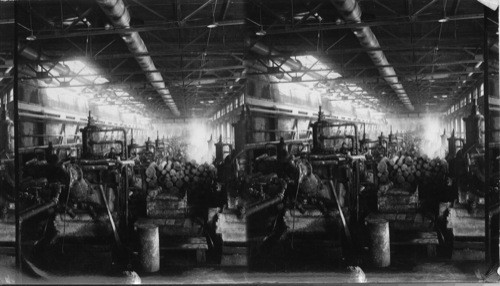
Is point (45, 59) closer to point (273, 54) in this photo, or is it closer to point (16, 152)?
point (16, 152)

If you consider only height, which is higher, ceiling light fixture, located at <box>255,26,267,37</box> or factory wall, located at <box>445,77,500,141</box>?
ceiling light fixture, located at <box>255,26,267,37</box>

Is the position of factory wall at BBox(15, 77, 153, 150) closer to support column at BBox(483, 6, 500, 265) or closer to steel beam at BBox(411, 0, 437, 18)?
steel beam at BBox(411, 0, 437, 18)

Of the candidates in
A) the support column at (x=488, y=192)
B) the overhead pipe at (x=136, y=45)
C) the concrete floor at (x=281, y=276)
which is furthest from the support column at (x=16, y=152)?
the support column at (x=488, y=192)

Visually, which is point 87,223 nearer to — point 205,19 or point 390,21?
point 205,19

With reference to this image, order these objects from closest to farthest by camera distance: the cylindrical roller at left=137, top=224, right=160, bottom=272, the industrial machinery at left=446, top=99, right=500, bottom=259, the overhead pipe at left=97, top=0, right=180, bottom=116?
1. the overhead pipe at left=97, top=0, right=180, bottom=116
2. the industrial machinery at left=446, top=99, right=500, bottom=259
3. the cylindrical roller at left=137, top=224, right=160, bottom=272

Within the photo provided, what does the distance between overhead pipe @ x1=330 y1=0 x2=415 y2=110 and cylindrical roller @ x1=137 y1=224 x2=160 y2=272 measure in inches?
108

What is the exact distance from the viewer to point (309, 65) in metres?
4.94

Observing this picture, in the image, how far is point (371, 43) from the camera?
491 centimetres

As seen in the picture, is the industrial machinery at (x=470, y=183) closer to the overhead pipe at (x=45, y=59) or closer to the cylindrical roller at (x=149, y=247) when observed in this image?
the cylindrical roller at (x=149, y=247)

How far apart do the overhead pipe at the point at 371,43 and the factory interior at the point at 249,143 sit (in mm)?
18

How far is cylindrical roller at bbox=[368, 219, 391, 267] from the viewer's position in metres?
4.91

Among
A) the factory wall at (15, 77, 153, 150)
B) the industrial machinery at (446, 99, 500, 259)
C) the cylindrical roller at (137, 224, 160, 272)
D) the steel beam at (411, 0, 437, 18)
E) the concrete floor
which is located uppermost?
the steel beam at (411, 0, 437, 18)

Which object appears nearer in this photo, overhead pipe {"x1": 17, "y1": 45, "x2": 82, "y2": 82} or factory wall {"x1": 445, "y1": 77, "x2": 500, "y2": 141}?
factory wall {"x1": 445, "y1": 77, "x2": 500, "y2": 141}

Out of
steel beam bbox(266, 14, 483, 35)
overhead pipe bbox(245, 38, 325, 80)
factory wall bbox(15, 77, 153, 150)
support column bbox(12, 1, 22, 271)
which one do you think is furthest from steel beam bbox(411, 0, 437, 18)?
support column bbox(12, 1, 22, 271)
